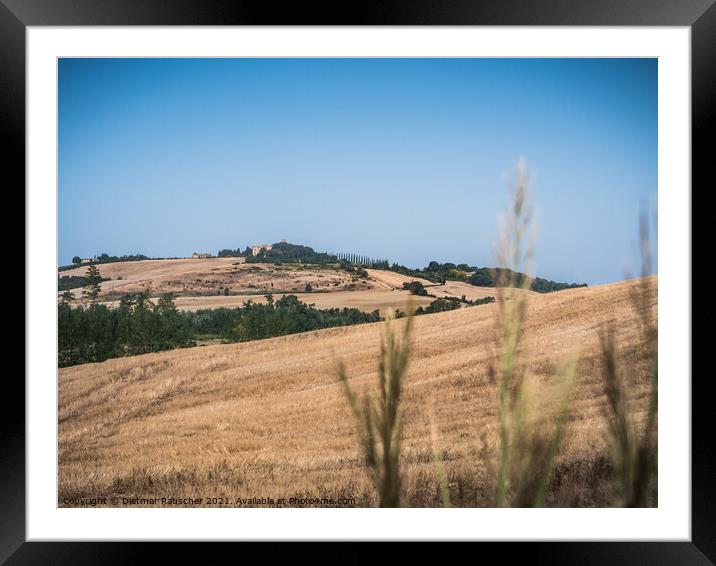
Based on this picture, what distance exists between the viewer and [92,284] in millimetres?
2330

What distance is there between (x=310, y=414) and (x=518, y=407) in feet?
3.73

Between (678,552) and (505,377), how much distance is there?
0.84m

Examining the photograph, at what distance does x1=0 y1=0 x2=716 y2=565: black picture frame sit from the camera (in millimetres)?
1634

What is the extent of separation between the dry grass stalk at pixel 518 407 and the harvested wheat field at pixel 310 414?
0.37 feet

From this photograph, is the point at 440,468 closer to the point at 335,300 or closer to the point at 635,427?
the point at 635,427

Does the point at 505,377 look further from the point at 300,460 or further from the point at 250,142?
the point at 250,142

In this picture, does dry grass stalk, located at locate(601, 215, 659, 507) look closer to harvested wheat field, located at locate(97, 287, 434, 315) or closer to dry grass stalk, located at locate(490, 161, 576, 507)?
dry grass stalk, located at locate(490, 161, 576, 507)

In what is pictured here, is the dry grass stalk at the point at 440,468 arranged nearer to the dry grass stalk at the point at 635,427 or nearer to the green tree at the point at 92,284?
the dry grass stalk at the point at 635,427

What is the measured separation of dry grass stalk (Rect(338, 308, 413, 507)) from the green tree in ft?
4.46

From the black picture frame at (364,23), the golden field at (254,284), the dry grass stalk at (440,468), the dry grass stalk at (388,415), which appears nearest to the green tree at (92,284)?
the golden field at (254,284)

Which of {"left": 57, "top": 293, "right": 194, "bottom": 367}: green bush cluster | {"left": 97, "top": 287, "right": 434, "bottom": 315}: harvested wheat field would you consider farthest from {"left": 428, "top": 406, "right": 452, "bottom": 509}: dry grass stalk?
{"left": 57, "top": 293, "right": 194, "bottom": 367}: green bush cluster

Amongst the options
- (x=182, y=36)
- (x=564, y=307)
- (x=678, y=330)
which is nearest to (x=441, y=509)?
(x=678, y=330)

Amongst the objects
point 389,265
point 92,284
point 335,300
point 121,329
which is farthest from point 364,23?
point 121,329

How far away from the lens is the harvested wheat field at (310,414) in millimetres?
2104
